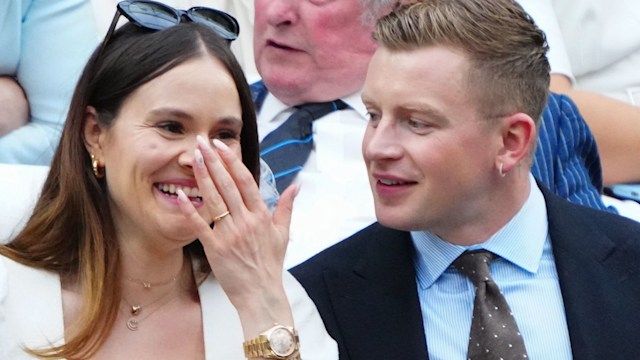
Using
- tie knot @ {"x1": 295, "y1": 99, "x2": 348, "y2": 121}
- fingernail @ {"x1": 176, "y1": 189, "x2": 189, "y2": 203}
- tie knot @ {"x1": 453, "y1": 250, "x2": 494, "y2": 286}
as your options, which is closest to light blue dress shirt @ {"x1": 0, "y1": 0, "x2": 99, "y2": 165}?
tie knot @ {"x1": 295, "y1": 99, "x2": 348, "y2": 121}

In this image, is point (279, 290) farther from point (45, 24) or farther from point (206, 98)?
point (45, 24)

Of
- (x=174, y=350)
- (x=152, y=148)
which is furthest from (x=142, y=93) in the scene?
(x=174, y=350)

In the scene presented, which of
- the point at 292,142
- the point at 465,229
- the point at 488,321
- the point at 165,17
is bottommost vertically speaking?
the point at 488,321

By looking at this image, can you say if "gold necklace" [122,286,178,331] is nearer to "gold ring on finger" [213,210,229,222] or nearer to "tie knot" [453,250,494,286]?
"gold ring on finger" [213,210,229,222]

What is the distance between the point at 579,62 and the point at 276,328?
2.40 m

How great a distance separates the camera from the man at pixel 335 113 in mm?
3943

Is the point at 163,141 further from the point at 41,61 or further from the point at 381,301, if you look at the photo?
the point at 41,61

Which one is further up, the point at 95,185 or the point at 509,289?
the point at 95,185

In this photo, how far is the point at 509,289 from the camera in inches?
129

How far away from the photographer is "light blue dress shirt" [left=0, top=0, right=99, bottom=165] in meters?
3.89

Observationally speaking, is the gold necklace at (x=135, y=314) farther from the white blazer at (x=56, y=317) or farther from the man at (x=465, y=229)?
the man at (x=465, y=229)

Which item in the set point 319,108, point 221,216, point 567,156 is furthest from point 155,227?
point 567,156

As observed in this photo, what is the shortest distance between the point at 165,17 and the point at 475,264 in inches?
35.4

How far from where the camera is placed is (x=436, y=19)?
10.7 ft
